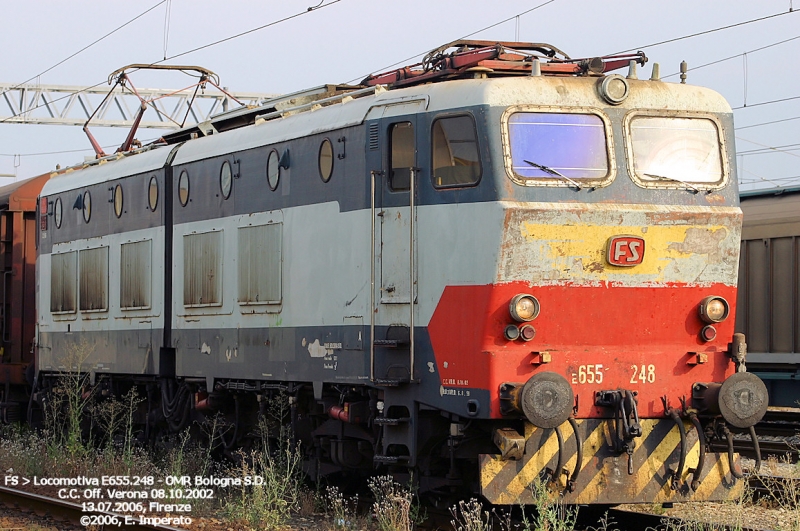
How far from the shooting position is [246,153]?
528 inches

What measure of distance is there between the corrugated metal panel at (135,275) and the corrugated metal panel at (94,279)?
0.68 m

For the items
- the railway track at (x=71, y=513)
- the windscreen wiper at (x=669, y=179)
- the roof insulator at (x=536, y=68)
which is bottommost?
the railway track at (x=71, y=513)

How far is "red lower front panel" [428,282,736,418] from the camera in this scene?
10.0 metres

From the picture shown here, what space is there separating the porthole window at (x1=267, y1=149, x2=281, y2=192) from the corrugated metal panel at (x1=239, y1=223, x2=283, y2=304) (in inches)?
17.5

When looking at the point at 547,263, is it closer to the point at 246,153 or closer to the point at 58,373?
the point at 246,153

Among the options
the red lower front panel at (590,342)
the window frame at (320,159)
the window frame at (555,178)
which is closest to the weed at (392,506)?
the red lower front panel at (590,342)

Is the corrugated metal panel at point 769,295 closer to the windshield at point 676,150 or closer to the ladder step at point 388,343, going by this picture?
the windshield at point 676,150

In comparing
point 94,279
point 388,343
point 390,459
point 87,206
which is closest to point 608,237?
point 388,343

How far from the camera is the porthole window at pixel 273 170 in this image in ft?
41.9

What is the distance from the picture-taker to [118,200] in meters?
16.7

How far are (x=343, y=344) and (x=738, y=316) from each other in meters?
10.5

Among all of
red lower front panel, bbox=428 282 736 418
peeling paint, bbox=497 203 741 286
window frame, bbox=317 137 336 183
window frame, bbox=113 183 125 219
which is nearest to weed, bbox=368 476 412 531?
red lower front panel, bbox=428 282 736 418

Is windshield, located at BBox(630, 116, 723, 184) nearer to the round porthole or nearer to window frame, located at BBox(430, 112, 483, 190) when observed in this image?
window frame, located at BBox(430, 112, 483, 190)

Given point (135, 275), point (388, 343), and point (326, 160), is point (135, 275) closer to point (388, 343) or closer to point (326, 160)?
point (326, 160)
